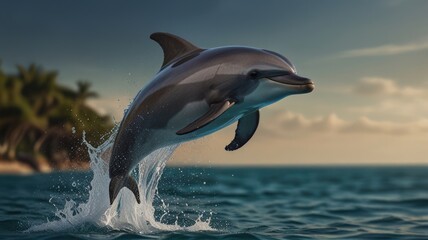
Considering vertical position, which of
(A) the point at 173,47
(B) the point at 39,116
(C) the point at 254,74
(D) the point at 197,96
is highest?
(B) the point at 39,116

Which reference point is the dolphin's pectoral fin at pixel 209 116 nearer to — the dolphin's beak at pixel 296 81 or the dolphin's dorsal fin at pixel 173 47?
the dolphin's beak at pixel 296 81

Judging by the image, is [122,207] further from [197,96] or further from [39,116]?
[39,116]

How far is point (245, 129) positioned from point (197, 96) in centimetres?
99

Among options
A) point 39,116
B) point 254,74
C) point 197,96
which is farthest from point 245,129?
point 39,116

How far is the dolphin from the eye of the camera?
5547 millimetres

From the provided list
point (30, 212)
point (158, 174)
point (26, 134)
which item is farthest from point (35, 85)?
point (158, 174)

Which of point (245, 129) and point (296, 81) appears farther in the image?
point (245, 129)

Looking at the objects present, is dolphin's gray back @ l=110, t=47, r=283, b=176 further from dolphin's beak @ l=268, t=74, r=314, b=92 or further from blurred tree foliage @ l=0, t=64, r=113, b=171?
blurred tree foliage @ l=0, t=64, r=113, b=171

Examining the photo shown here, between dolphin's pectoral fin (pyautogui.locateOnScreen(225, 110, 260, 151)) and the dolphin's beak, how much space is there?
39.2 inches

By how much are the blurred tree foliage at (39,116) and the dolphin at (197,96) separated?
47.1 m

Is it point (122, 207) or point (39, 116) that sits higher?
point (39, 116)

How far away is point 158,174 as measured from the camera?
8.91m

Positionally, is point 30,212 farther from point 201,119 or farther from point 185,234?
point 201,119

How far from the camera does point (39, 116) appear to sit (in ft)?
195
